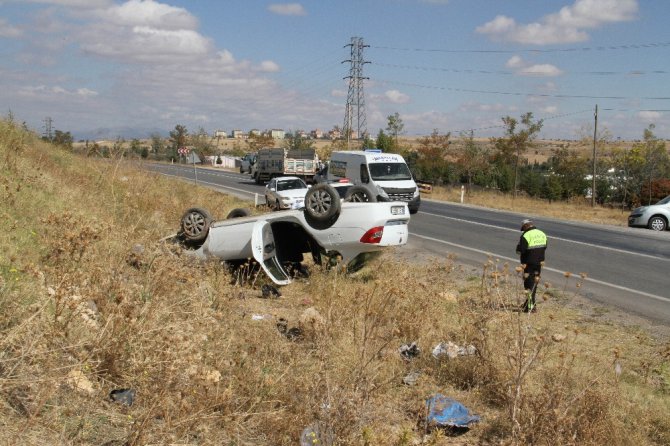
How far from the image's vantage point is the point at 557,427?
4590 millimetres

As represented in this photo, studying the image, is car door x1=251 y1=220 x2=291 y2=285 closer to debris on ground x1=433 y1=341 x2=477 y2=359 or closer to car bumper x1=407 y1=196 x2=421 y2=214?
debris on ground x1=433 y1=341 x2=477 y2=359

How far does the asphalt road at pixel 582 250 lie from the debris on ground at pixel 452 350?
2797mm

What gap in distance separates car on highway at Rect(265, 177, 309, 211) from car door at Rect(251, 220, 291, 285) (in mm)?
13949

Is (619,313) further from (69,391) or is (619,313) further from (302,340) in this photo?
(69,391)

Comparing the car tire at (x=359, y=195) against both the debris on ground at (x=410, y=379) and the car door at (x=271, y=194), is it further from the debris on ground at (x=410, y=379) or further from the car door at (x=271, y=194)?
the car door at (x=271, y=194)

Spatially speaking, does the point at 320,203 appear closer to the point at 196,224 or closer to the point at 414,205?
the point at 196,224

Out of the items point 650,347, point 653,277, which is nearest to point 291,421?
point 650,347

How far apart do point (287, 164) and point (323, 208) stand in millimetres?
33145

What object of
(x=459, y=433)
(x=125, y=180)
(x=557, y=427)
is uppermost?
(x=125, y=180)

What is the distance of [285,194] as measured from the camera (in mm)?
25219

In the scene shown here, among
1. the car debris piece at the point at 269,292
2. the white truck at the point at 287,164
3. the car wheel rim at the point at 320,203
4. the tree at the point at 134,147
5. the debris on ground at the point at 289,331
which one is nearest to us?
the debris on ground at the point at 289,331

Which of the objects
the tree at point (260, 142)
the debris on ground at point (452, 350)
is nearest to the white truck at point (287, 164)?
the debris on ground at point (452, 350)

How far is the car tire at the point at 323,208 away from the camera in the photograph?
32.4ft

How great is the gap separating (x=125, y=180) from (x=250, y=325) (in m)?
9.36
